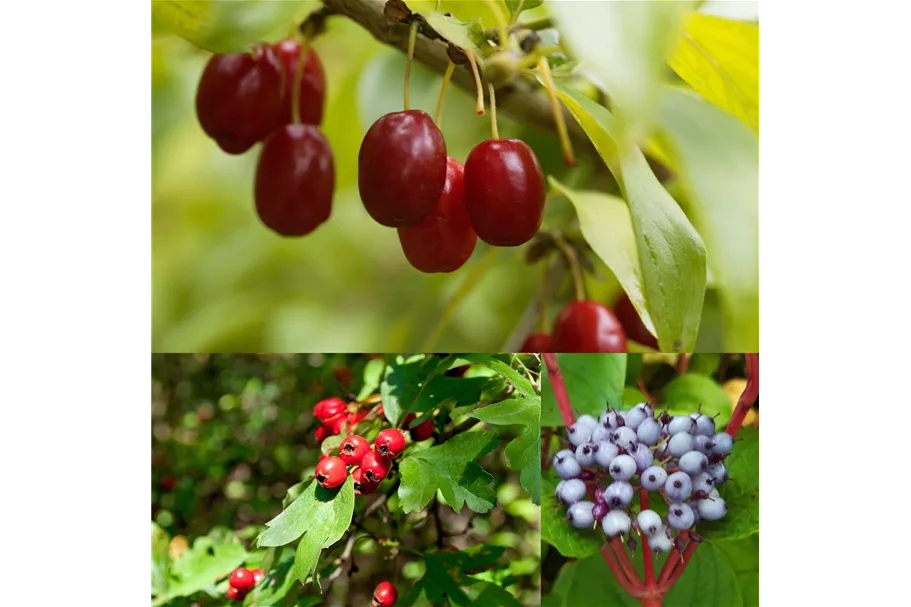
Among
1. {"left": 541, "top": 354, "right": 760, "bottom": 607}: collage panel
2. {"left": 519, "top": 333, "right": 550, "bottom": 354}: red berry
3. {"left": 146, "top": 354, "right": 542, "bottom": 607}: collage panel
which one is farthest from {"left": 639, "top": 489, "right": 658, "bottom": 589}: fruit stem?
{"left": 519, "top": 333, "right": 550, "bottom": 354}: red berry

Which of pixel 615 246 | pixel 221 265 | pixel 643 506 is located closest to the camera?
pixel 615 246

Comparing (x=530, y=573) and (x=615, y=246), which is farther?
(x=530, y=573)

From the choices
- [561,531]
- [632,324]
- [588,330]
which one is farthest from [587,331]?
[561,531]

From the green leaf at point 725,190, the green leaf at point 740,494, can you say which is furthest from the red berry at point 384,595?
the green leaf at point 725,190

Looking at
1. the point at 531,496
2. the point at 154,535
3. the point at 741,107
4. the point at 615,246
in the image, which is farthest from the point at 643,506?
the point at 154,535

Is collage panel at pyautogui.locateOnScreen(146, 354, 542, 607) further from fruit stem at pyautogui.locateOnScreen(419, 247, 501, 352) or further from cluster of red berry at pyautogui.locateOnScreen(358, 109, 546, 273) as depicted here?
cluster of red berry at pyautogui.locateOnScreen(358, 109, 546, 273)
